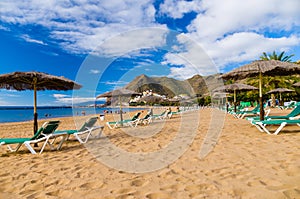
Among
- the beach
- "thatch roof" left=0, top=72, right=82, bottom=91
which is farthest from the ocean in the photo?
the beach

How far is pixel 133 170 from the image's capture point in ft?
10.5

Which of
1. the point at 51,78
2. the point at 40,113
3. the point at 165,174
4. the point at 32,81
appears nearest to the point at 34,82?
the point at 32,81

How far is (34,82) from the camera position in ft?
18.1

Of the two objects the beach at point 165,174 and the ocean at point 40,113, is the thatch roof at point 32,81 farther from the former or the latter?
the ocean at point 40,113

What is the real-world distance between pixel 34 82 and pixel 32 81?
26 centimetres

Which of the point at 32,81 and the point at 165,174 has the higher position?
the point at 32,81

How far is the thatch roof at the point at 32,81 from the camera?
202 inches

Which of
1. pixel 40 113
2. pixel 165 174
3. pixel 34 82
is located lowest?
pixel 40 113

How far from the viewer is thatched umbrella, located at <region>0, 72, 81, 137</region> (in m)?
5.15

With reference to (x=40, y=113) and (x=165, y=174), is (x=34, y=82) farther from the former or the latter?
(x=40, y=113)

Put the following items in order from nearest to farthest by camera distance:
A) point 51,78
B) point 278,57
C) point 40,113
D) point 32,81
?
point 51,78 → point 32,81 → point 278,57 → point 40,113

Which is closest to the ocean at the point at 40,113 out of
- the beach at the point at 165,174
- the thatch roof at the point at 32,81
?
the thatch roof at the point at 32,81

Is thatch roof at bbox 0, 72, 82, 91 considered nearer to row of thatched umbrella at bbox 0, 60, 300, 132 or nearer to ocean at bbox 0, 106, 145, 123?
row of thatched umbrella at bbox 0, 60, 300, 132

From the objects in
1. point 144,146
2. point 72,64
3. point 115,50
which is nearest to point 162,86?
point 72,64
